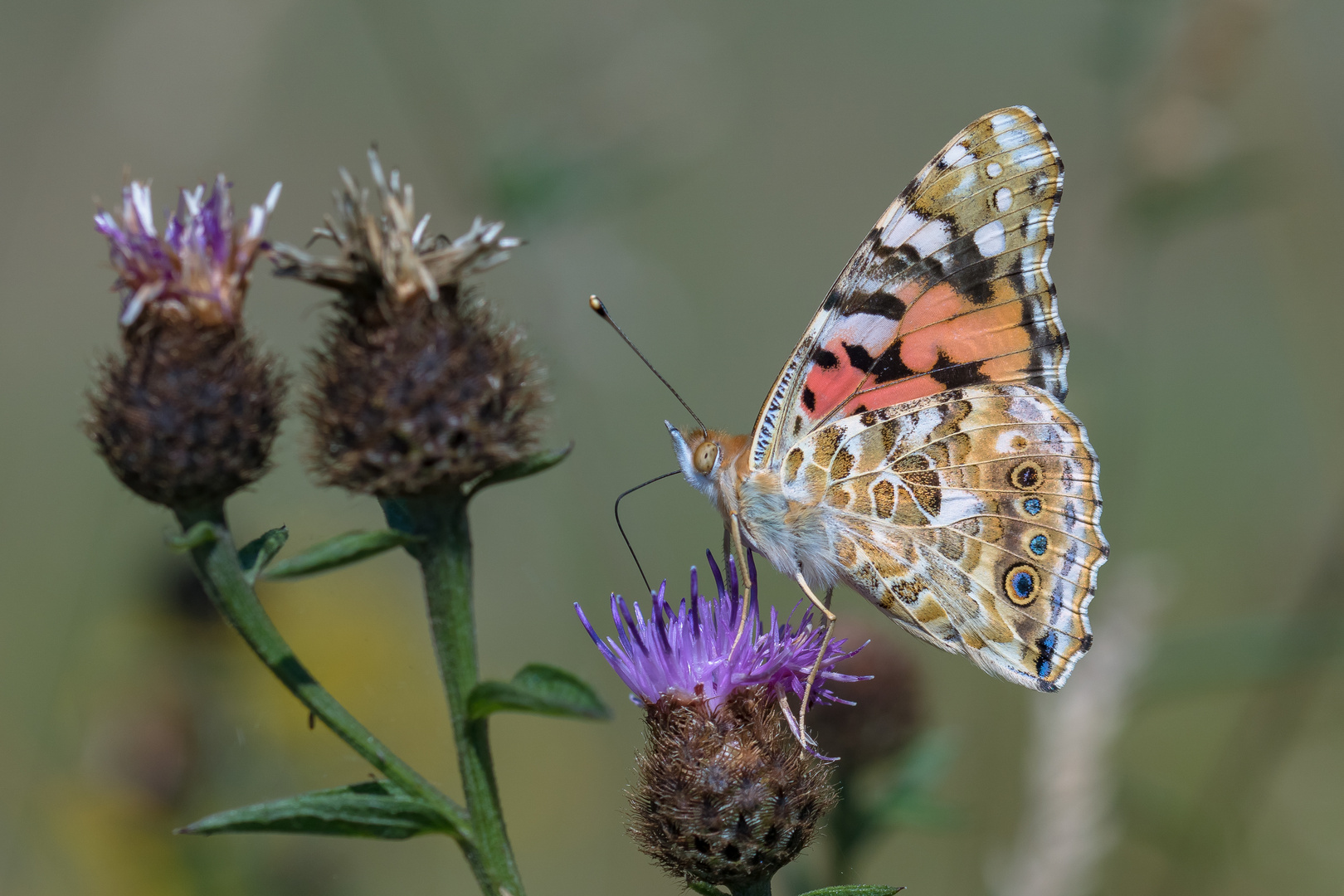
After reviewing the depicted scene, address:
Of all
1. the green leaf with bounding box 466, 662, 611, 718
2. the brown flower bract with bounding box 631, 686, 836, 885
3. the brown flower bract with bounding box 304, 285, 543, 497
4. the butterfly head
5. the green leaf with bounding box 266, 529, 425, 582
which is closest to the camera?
the green leaf with bounding box 466, 662, 611, 718

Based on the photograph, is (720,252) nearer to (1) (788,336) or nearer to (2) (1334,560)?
(1) (788,336)

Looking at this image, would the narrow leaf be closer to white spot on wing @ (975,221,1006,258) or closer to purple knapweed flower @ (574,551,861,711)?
purple knapweed flower @ (574,551,861,711)

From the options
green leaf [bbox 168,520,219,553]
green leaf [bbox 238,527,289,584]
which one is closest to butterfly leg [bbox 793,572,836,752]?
green leaf [bbox 238,527,289,584]

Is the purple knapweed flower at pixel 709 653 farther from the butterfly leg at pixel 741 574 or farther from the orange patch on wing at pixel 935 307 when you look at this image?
the orange patch on wing at pixel 935 307

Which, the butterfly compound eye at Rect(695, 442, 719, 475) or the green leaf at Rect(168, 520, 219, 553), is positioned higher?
the green leaf at Rect(168, 520, 219, 553)

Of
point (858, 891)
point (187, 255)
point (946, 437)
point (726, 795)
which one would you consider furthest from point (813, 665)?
point (187, 255)

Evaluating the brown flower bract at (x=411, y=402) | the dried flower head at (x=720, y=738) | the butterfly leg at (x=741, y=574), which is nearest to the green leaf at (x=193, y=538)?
the brown flower bract at (x=411, y=402)
